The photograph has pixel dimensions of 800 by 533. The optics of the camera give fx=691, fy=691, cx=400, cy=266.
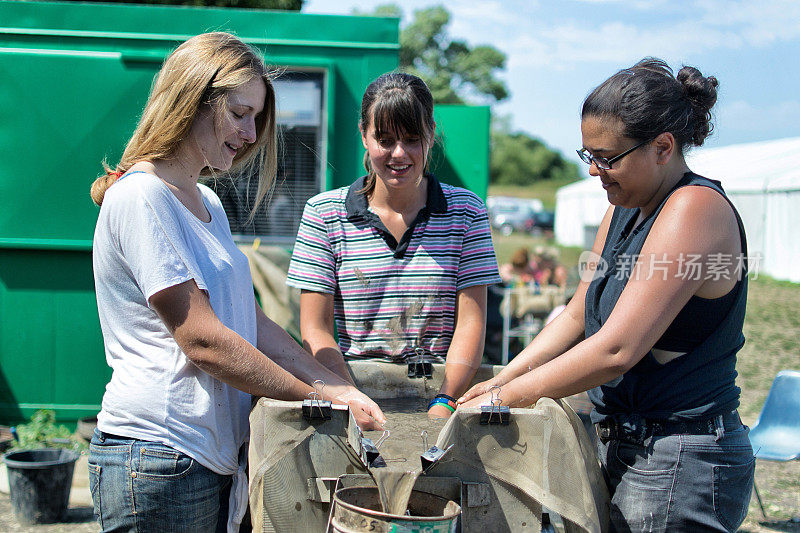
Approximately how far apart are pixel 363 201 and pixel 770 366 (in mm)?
7821

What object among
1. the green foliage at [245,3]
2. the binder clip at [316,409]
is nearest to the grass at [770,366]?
the binder clip at [316,409]

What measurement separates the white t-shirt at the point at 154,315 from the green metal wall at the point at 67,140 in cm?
341

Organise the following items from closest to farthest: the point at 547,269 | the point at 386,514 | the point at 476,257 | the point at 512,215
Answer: the point at 386,514
the point at 476,257
the point at 547,269
the point at 512,215

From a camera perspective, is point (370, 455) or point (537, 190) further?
point (537, 190)

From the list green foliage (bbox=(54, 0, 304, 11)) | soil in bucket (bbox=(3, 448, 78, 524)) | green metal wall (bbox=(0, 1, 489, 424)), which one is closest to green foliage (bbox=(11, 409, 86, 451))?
soil in bucket (bbox=(3, 448, 78, 524))

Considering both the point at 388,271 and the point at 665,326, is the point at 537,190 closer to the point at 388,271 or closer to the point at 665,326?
the point at 388,271

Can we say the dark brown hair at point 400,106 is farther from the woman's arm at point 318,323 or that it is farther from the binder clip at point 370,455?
the binder clip at point 370,455

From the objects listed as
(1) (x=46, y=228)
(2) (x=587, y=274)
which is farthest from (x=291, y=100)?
(2) (x=587, y=274)

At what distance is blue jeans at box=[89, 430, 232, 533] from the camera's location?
155 centimetres

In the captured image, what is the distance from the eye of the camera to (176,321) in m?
1.53

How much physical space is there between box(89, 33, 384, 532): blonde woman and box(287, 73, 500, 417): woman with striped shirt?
0.64m

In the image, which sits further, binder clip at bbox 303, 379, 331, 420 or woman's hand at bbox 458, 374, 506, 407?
woman's hand at bbox 458, 374, 506, 407

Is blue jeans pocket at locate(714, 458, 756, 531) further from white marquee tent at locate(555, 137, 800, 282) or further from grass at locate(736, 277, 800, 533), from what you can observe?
white marquee tent at locate(555, 137, 800, 282)

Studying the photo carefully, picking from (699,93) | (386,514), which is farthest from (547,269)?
(386,514)
